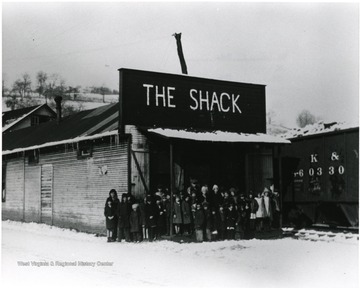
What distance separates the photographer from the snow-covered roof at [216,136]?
14945 mm

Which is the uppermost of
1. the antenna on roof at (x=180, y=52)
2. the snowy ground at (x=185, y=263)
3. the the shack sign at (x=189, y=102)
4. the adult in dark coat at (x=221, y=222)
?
A: the antenna on roof at (x=180, y=52)

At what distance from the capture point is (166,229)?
15094mm

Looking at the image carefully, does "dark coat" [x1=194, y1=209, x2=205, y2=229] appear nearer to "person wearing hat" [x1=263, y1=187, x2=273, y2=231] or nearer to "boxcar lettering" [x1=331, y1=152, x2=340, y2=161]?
"person wearing hat" [x1=263, y1=187, x2=273, y2=231]

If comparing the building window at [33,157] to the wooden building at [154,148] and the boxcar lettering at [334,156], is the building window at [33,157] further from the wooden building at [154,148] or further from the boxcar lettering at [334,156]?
the boxcar lettering at [334,156]

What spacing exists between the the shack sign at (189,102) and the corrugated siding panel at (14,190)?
839 cm

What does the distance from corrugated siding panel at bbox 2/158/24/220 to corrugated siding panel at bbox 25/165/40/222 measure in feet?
1.74

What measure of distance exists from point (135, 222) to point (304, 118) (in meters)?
72.6

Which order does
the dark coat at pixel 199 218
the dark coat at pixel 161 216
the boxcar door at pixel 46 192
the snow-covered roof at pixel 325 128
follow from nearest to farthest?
the dark coat at pixel 199 218, the dark coat at pixel 161 216, the snow-covered roof at pixel 325 128, the boxcar door at pixel 46 192

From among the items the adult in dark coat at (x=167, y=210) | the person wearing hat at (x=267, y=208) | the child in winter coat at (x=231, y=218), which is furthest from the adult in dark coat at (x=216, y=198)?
the person wearing hat at (x=267, y=208)

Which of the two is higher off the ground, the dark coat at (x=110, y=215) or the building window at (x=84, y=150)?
the building window at (x=84, y=150)

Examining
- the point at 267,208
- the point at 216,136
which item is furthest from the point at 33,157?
the point at 267,208

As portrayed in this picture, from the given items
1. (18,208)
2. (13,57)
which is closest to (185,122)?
(13,57)

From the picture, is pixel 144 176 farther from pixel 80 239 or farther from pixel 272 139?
A: pixel 272 139

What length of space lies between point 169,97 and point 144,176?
9.79 ft
